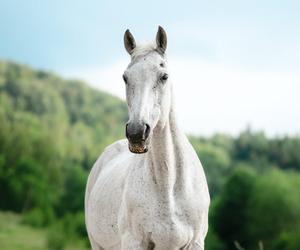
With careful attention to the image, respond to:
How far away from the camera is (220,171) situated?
70.1 meters

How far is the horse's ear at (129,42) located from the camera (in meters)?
5.04

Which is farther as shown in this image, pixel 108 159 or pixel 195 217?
pixel 108 159

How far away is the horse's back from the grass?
3422 cm

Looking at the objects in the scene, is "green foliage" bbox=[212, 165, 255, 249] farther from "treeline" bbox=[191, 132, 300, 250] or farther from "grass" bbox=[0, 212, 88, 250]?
"grass" bbox=[0, 212, 88, 250]

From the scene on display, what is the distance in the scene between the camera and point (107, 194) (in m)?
6.12

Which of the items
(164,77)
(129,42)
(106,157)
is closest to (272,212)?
(106,157)

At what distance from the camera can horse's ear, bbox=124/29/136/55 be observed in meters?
5.04

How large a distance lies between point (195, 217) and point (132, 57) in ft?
4.39

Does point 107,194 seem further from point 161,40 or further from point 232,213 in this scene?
point 232,213

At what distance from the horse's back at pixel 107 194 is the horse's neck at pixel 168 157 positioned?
770 mm

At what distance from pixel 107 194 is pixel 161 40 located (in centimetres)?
183

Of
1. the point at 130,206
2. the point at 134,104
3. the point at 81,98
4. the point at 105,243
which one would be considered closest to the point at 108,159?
the point at 105,243

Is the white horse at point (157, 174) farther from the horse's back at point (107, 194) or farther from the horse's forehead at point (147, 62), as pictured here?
the horse's back at point (107, 194)

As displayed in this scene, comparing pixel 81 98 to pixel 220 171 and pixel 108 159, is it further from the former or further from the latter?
pixel 108 159
